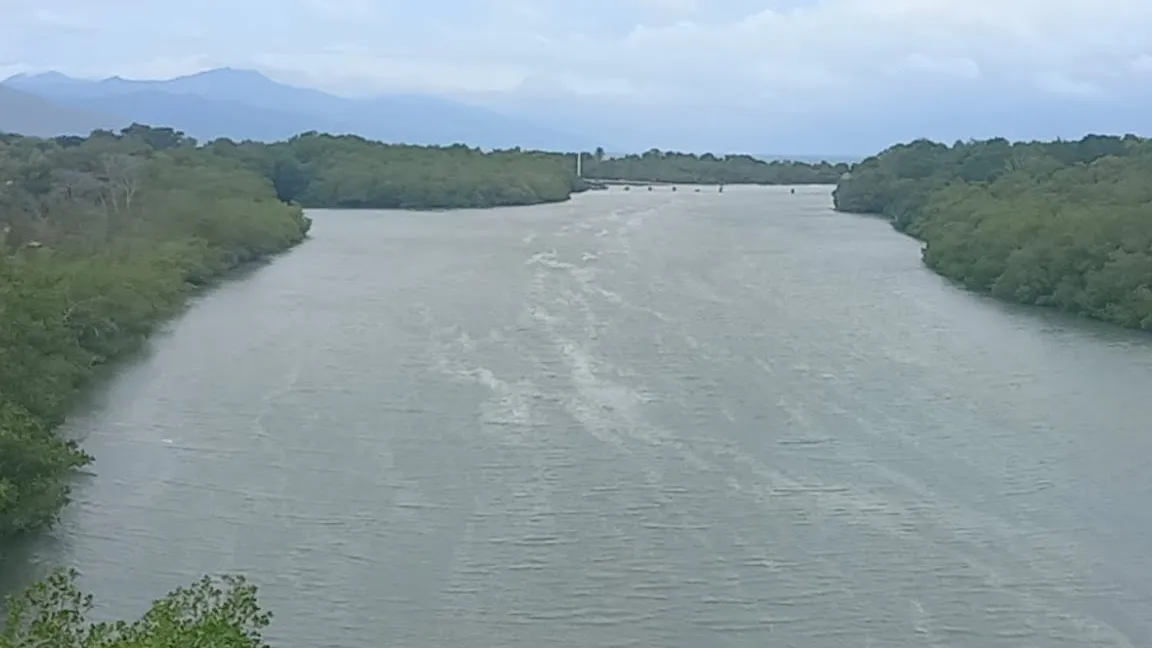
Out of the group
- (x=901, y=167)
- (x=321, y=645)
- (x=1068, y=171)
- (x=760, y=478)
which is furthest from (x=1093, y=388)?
(x=901, y=167)

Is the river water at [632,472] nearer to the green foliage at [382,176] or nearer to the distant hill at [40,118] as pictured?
the green foliage at [382,176]

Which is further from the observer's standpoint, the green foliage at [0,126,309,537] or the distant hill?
the distant hill

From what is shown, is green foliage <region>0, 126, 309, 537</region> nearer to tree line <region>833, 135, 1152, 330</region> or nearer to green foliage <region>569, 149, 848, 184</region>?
tree line <region>833, 135, 1152, 330</region>

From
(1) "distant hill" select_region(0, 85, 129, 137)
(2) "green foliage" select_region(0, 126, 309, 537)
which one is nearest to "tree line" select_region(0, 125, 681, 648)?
(2) "green foliage" select_region(0, 126, 309, 537)

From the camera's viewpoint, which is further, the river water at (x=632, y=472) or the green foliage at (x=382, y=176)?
the green foliage at (x=382, y=176)

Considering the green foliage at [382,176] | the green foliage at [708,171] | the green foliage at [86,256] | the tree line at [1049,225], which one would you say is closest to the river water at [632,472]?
the green foliage at [86,256]

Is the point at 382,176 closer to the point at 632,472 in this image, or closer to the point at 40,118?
the point at 632,472
